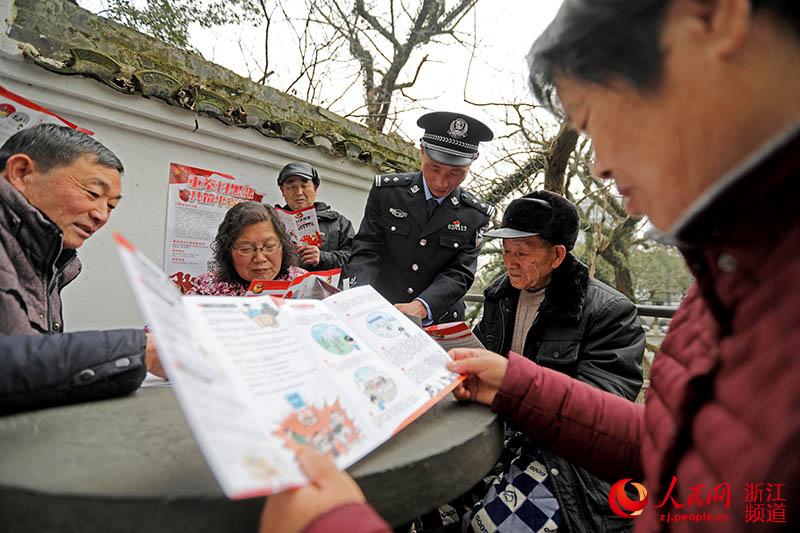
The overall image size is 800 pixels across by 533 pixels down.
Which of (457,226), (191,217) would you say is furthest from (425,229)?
(191,217)

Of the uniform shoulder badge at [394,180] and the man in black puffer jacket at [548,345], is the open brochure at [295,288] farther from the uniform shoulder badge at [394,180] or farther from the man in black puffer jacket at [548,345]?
the uniform shoulder badge at [394,180]

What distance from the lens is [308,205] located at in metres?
3.40

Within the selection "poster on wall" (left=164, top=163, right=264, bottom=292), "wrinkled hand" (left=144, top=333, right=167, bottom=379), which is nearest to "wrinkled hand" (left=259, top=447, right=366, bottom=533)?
"wrinkled hand" (left=144, top=333, right=167, bottom=379)

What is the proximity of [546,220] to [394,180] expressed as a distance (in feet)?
4.11

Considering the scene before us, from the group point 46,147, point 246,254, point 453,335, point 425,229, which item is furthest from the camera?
point 425,229

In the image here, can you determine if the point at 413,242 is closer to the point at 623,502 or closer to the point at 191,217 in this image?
the point at 191,217

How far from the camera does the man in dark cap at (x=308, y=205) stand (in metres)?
3.26

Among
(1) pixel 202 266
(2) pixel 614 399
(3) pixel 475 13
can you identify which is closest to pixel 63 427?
(2) pixel 614 399

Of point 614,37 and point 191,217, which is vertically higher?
point 614,37

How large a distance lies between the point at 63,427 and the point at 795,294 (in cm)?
122

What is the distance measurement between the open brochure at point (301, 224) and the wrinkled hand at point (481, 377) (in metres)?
2.27

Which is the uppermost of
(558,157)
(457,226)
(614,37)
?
(558,157)

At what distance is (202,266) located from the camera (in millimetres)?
3041

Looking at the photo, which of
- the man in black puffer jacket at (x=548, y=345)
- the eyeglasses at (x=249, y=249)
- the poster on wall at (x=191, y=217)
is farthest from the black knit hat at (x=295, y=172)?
the man in black puffer jacket at (x=548, y=345)
